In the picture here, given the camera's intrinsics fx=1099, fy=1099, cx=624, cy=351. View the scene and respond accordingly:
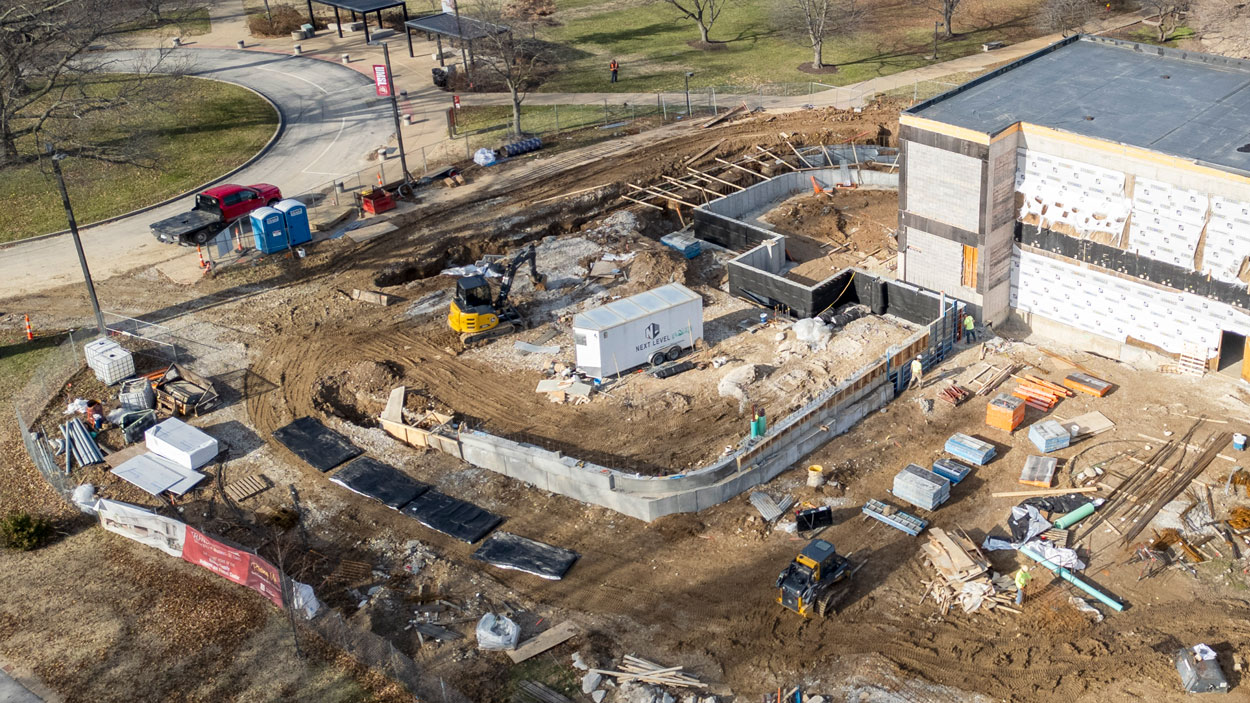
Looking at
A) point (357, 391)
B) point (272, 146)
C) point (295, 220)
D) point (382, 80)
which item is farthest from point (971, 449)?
point (272, 146)

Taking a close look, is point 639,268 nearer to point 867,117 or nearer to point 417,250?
point 417,250

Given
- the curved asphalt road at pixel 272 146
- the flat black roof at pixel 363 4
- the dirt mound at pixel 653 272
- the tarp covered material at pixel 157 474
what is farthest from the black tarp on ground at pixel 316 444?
the flat black roof at pixel 363 4

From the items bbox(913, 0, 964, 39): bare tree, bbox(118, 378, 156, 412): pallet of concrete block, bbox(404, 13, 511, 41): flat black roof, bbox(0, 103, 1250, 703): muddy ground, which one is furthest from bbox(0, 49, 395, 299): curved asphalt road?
bbox(913, 0, 964, 39): bare tree

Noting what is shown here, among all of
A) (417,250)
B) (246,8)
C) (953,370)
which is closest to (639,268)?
(417,250)

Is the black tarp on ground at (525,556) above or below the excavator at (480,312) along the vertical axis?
below

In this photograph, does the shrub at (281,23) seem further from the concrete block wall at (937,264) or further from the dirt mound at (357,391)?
the concrete block wall at (937,264)

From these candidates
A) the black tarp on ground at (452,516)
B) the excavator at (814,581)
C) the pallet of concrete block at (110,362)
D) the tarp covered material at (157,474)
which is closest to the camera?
the excavator at (814,581)

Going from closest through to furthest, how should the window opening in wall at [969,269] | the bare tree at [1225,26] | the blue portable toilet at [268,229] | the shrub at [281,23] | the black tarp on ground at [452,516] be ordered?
the black tarp on ground at [452,516] → the window opening in wall at [969,269] → the blue portable toilet at [268,229] → the bare tree at [1225,26] → the shrub at [281,23]

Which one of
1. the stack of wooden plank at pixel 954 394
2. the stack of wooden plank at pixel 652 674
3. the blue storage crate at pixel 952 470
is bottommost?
the stack of wooden plank at pixel 652 674
